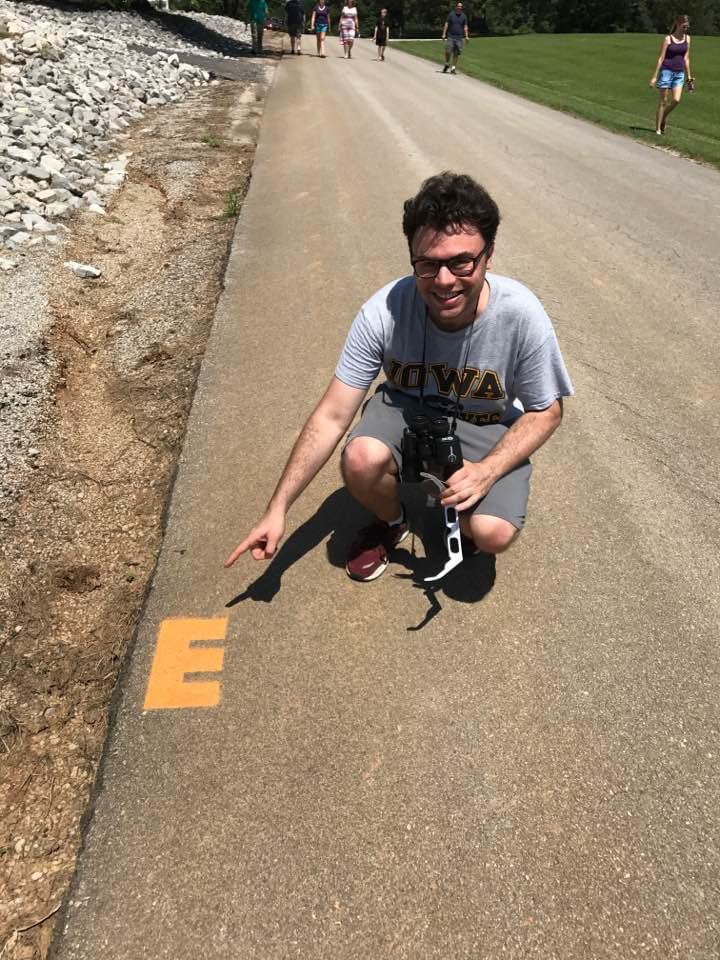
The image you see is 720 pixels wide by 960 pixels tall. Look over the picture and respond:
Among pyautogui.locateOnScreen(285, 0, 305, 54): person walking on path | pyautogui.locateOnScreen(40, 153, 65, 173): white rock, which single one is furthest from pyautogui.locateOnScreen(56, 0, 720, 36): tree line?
pyautogui.locateOnScreen(40, 153, 65, 173): white rock

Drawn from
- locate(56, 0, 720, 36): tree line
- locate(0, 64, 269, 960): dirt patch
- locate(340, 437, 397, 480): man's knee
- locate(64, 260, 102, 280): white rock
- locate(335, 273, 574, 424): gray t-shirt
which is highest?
locate(56, 0, 720, 36): tree line

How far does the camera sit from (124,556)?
3061 mm

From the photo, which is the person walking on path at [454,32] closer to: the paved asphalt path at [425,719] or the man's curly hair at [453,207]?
the paved asphalt path at [425,719]

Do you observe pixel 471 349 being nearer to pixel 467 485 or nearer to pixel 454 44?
pixel 467 485

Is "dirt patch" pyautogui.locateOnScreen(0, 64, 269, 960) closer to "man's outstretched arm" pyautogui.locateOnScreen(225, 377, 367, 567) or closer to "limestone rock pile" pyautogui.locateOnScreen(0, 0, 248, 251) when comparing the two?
"limestone rock pile" pyautogui.locateOnScreen(0, 0, 248, 251)

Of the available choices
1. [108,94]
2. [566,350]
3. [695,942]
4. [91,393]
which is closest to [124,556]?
[91,393]

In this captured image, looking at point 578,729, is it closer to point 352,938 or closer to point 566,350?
point 352,938

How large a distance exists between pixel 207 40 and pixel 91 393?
75.4ft

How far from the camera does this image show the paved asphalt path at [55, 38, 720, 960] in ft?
6.04

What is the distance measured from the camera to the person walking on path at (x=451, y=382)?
→ 233cm

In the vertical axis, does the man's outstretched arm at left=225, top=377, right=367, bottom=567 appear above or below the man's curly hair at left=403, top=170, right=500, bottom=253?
below

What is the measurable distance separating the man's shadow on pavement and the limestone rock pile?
4.52m

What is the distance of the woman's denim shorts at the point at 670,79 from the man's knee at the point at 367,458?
12.3 metres

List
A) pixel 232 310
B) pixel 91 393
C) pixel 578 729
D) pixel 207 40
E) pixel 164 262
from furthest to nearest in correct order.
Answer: pixel 207 40 → pixel 164 262 → pixel 232 310 → pixel 91 393 → pixel 578 729
